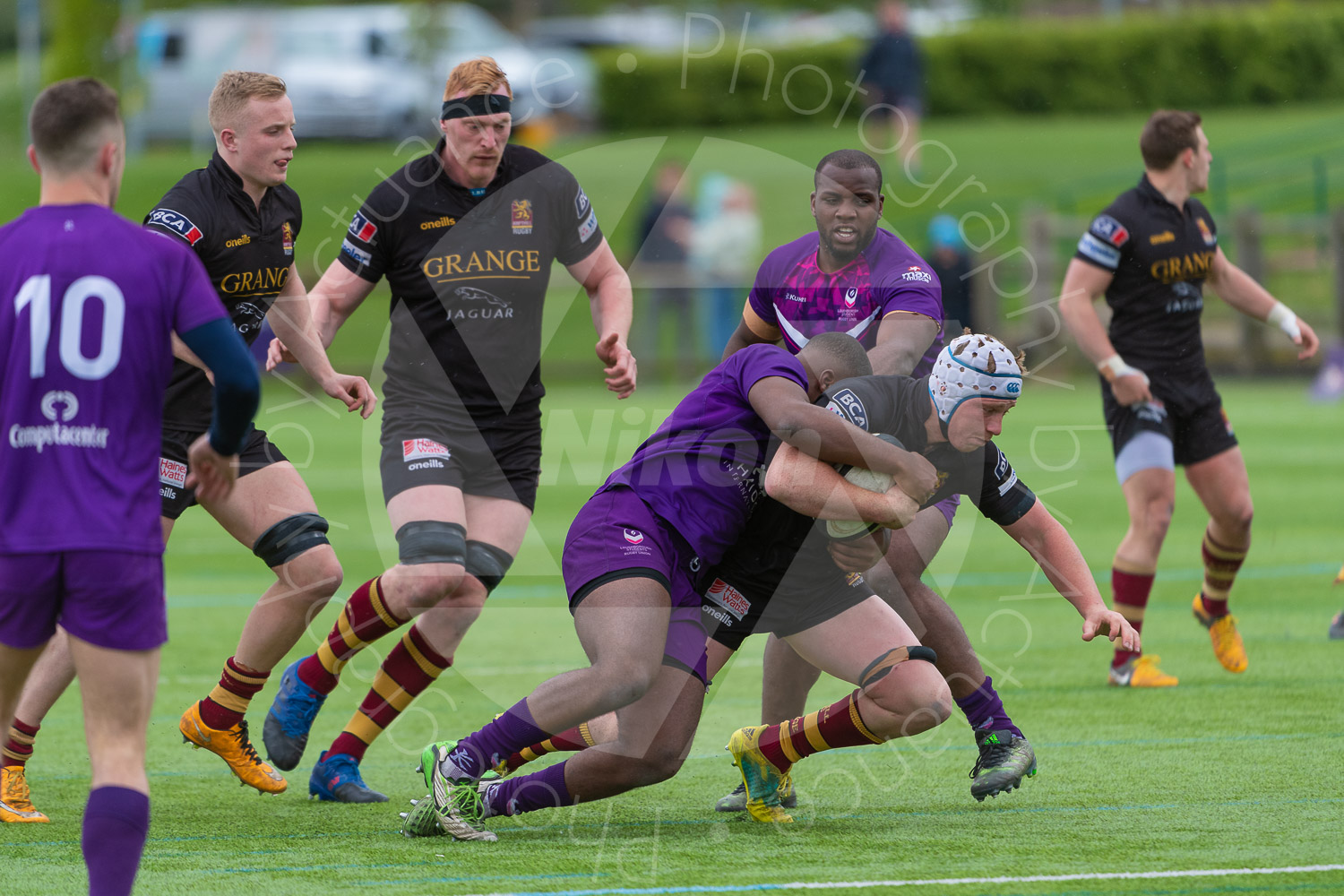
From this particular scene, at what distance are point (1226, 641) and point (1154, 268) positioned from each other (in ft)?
5.76

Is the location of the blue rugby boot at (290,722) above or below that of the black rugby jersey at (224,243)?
below

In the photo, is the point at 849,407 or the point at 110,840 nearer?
the point at 110,840

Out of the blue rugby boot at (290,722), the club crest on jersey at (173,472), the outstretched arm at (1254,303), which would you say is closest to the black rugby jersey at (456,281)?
the club crest on jersey at (173,472)

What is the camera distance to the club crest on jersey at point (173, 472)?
18.4 ft

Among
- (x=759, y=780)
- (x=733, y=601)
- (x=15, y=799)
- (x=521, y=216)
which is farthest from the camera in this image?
(x=521, y=216)

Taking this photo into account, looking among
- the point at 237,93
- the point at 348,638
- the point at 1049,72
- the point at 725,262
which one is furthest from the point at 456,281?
the point at 1049,72

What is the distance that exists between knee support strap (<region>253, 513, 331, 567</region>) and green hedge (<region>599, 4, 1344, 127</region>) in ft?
103

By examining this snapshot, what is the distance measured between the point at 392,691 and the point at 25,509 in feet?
7.32

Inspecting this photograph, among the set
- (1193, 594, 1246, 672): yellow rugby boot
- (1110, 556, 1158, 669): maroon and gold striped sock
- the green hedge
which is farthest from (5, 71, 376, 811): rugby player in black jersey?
the green hedge

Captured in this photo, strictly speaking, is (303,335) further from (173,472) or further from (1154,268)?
(1154,268)

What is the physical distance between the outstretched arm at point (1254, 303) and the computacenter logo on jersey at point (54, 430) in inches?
220

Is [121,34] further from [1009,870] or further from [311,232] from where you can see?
[1009,870]

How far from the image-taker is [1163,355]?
7.65 m

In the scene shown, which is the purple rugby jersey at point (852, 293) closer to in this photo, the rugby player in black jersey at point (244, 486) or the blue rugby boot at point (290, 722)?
the rugby player in black jersey at point (244, 486)
